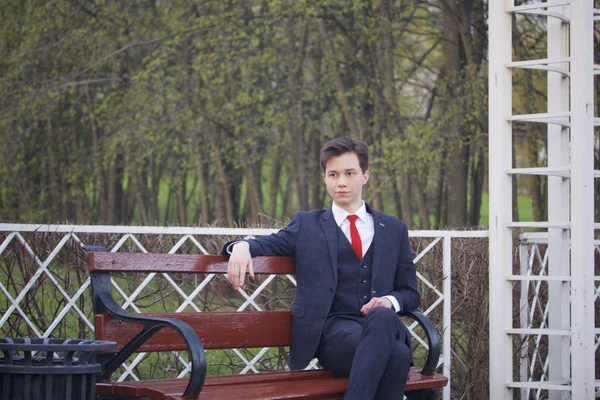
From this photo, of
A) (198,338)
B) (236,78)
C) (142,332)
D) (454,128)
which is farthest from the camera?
(236,78)

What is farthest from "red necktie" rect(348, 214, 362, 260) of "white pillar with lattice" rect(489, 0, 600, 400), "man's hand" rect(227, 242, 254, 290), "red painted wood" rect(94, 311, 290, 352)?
"white pillar with lattice" rect(489, 0, 600, 400)

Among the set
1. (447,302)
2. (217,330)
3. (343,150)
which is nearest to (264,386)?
(217,330)

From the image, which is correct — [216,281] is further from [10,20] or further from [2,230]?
[10,20]

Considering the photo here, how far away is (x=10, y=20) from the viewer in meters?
15.3

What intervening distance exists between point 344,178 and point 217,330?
93 centimetres

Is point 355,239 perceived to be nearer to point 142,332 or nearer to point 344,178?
point 344,178

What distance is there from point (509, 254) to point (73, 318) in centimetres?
259

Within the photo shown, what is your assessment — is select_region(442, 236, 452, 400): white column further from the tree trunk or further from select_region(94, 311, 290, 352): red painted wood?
the tree trunk

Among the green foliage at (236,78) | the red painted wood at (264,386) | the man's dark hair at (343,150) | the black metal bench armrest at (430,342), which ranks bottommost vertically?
the red painted wood at (264,386)

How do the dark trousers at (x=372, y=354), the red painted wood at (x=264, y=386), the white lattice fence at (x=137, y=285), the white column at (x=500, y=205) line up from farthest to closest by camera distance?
the white column at (x=500, y=205) < the white lattice fence at (x=137, y=285) < the dark trousers at (x=372, y=354) < the red painted wood at (x=264, y=386)

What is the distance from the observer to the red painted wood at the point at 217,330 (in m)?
3.98

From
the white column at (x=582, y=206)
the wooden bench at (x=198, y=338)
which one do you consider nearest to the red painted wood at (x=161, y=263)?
the wooden bench at (x=198, y=338)

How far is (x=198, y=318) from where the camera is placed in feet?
14.0

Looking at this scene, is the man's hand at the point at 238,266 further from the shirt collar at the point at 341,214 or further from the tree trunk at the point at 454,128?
the tree trunk at the point at 454,128
